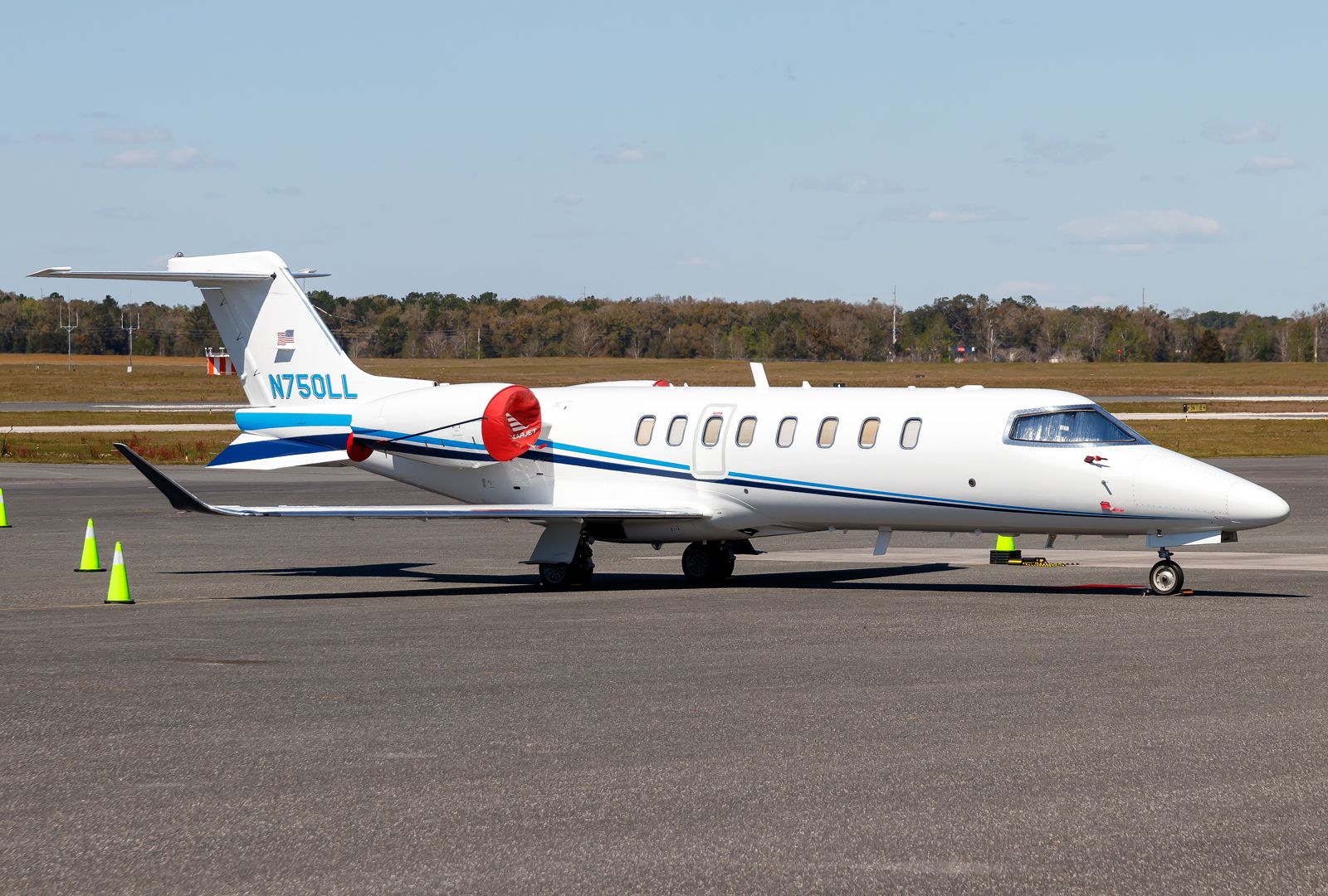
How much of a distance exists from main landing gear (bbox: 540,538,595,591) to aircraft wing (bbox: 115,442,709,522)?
590 millimetres

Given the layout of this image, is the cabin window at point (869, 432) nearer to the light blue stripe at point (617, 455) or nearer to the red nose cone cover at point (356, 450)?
the light blue stripe at point (617, 455)

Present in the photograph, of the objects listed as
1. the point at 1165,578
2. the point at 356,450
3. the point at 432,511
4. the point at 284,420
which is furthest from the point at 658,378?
the point at 1165,578

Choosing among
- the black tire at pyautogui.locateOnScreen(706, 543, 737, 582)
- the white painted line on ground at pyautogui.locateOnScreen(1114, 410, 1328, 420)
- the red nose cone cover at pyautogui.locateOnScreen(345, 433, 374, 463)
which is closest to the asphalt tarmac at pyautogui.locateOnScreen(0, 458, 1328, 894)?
the black tire at pyautogui.locateOnScreen(706, 543, 737, 582)

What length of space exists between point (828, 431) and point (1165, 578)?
14.6 feet

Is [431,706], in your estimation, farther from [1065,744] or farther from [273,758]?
[1065,744]

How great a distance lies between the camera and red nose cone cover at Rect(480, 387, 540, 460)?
74.3 feet

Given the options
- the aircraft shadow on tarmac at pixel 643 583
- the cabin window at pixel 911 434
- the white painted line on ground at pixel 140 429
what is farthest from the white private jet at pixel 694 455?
the white painted line on ground at pixel 140 429

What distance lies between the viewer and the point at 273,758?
34.9 feet

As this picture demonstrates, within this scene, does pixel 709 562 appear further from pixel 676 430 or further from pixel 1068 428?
pixel 1068 428

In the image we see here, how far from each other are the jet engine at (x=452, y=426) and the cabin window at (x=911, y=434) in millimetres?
5152

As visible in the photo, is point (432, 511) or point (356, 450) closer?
point (432, 511)

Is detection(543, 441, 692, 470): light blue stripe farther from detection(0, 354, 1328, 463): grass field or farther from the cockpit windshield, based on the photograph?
detection(0, 354, 1328, 463): grass field

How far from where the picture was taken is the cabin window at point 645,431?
22.2 metres

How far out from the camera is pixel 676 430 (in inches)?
869
